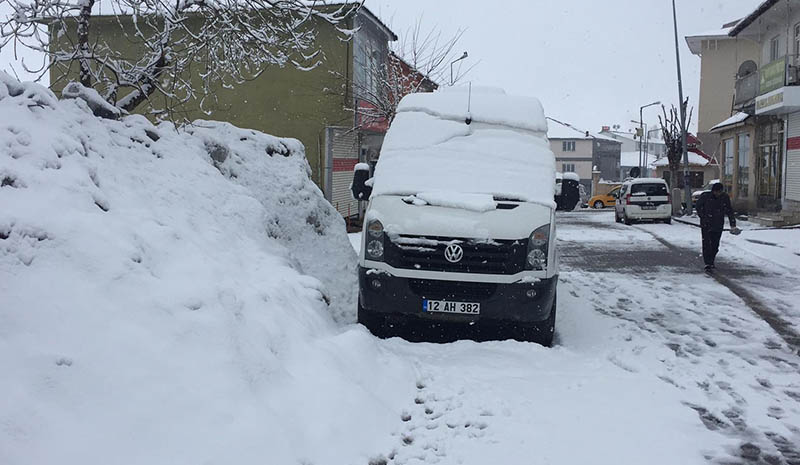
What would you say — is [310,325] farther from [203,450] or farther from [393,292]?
[203,450]

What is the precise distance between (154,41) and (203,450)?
691cm

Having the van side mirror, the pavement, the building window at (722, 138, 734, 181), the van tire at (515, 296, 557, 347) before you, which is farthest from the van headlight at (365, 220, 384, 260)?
the building window at (722, 138, 734, 181)

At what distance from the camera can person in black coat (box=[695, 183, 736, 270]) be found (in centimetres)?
1207

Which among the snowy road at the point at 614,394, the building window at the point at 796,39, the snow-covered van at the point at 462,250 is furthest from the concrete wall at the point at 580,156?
the snow-covered van at the point at 462,250

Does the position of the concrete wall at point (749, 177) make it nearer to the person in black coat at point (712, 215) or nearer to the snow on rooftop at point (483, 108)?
the person in black coat at point (712, 215)

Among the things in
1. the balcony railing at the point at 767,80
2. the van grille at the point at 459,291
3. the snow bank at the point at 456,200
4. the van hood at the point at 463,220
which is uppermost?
the balcony railing at the point at 767,80

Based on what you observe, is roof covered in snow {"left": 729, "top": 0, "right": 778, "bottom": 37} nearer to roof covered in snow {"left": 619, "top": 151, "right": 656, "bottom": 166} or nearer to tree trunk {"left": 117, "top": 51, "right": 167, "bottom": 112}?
tree trunk {"left": 117, "top": 51, "right": 167, "bottom": 112}

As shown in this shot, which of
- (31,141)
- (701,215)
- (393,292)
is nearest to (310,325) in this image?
(393,292)

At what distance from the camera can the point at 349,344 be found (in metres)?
5.18

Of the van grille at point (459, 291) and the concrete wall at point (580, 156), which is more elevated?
the concrete wall at point (580, 156)

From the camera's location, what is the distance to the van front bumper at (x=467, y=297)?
6.05 m

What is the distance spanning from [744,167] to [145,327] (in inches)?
1365

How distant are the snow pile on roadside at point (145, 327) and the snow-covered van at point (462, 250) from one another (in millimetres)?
714

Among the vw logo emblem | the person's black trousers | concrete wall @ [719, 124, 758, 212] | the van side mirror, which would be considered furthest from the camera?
concrete wall @ [719, 124, 758, 212]
